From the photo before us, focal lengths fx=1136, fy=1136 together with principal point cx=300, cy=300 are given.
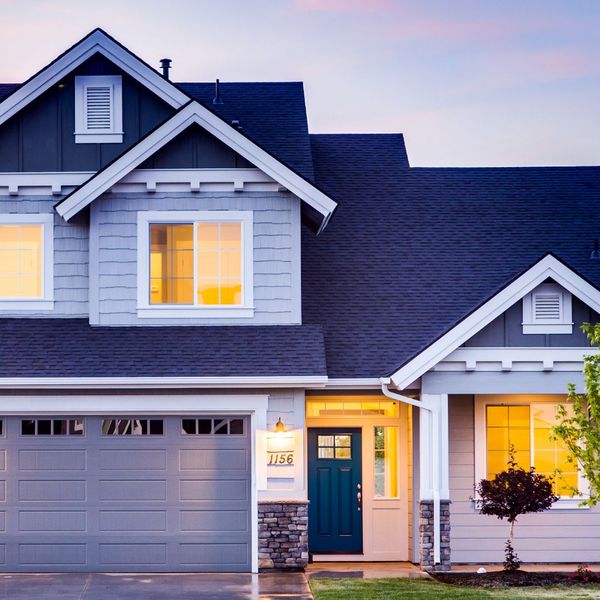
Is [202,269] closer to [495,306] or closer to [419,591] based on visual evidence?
[495,306]

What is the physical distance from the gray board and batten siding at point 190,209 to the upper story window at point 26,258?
0.87 meters

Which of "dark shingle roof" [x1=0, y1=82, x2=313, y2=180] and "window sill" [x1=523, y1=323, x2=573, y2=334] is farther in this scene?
"dark shingle roof" [x1=0, y1=82, x2=313, y2=180]

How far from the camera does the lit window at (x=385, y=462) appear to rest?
1762cm

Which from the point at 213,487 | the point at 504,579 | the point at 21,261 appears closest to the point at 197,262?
the point at 21,261

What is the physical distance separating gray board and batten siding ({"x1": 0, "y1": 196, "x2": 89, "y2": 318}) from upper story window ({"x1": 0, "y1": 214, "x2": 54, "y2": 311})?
3.5 inches

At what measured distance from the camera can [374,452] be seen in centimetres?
1766

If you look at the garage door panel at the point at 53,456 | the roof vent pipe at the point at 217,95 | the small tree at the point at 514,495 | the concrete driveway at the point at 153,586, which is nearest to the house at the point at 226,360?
the garage door panel at the point at 53,456

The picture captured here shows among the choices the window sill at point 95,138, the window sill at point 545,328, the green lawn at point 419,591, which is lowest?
the green lawn at point 419,591

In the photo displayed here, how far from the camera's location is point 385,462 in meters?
17.7

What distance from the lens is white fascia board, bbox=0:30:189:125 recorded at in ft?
56.5

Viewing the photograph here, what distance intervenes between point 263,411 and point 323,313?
7.85 feet

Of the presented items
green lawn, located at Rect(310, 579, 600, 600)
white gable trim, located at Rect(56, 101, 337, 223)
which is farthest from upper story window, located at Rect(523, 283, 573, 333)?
green lawn, located at Rect(310, 579, 600, 600)

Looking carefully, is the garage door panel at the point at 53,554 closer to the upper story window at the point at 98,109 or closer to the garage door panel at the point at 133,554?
the garage door panel at the point at 133,554

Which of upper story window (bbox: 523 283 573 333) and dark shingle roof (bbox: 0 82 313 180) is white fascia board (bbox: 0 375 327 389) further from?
dark shingle roof (bbox: 0 82 313 180)
